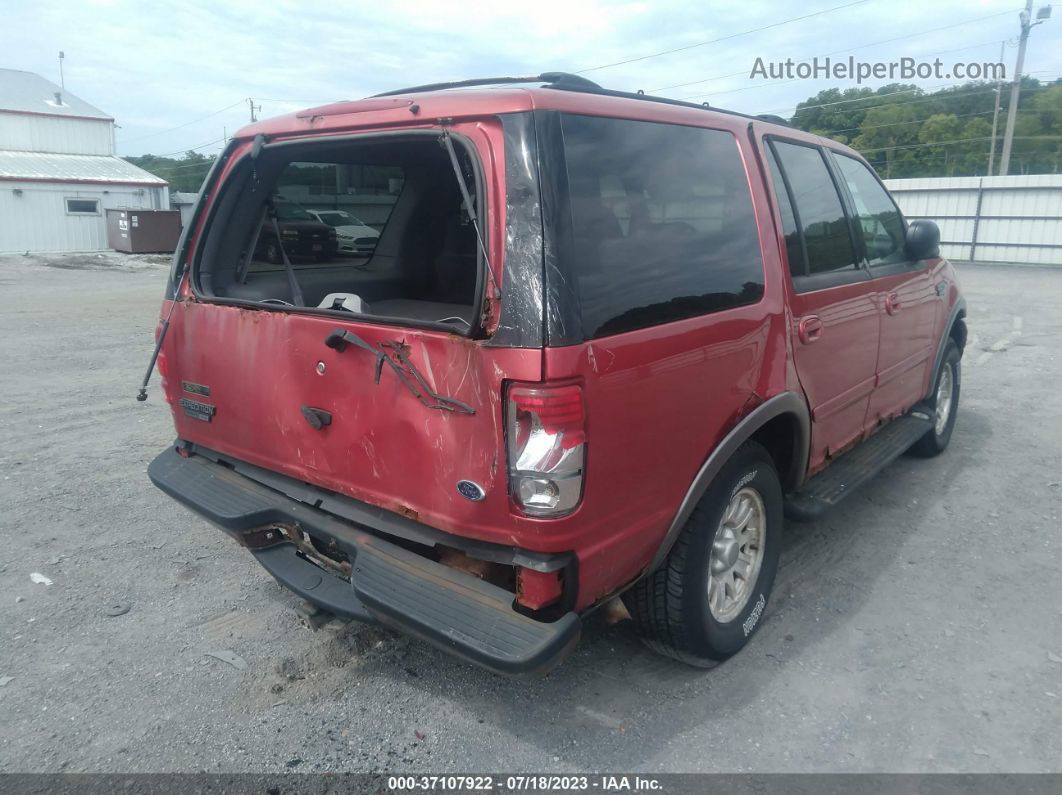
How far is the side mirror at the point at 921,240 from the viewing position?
4578 mm

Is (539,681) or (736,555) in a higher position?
(736,555)

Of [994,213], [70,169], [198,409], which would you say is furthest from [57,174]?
[994,213]

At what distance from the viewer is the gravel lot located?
261 centimetres

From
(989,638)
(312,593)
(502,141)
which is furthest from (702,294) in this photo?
(989,638)

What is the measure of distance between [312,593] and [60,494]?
2.81 m

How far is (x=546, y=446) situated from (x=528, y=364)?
0.78 feet

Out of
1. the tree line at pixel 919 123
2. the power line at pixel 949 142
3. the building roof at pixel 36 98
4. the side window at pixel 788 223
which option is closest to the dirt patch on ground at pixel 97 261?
the building roof at pixel 36 98

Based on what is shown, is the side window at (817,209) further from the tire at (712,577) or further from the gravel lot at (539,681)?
the gravel lot at (539,681)

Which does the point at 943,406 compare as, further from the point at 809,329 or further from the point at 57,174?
the point at 57,174

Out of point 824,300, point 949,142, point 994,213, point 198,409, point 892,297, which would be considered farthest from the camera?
point 949,142

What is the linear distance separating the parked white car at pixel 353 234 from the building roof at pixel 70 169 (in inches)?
1192

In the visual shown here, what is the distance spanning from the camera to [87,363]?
838 centimetres

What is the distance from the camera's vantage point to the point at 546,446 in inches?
86.4

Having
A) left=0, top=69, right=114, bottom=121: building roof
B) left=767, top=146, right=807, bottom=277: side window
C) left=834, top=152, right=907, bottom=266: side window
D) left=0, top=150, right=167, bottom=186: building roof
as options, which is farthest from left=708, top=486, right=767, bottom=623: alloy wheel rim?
left=0, top=69, right=114, bottom=121: building roof
